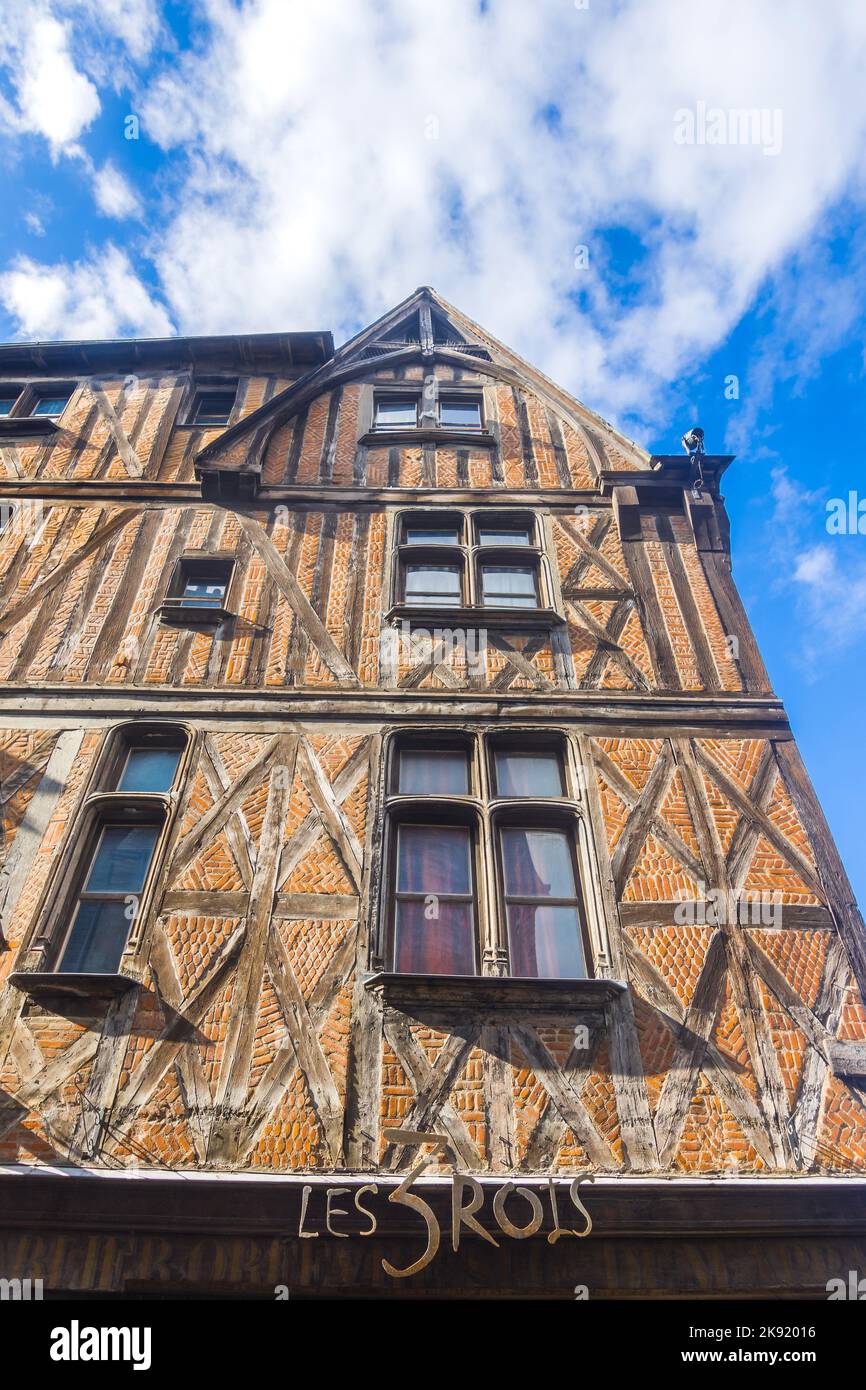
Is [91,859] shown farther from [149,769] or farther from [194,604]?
[194,604]

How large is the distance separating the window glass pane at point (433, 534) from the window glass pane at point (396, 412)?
2.47m

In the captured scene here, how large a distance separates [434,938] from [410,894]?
17.8 inches

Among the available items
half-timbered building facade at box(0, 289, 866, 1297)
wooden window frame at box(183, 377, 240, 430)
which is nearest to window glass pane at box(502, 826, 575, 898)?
half-timbered building facade at box(0, 289, 866, 1297)

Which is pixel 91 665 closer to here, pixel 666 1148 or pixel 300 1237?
pixel 300 1237

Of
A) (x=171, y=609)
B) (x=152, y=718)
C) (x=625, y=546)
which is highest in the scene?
(x=625, y=546)

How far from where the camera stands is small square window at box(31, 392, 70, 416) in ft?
46.6

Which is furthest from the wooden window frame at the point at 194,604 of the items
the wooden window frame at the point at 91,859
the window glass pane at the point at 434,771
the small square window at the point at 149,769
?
the window glass pane at the point at 434,771

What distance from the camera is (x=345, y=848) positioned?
7.39 metres

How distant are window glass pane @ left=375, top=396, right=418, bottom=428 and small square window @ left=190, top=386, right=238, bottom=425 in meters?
2.58

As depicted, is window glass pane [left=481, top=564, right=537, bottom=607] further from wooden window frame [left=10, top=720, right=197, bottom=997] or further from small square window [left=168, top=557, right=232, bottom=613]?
wooden window frame [left=10, top=720, right=197, bottom=997]

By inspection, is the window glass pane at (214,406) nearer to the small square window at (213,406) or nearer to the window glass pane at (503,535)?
the small square window at (213,406)

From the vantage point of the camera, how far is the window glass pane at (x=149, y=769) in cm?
813
